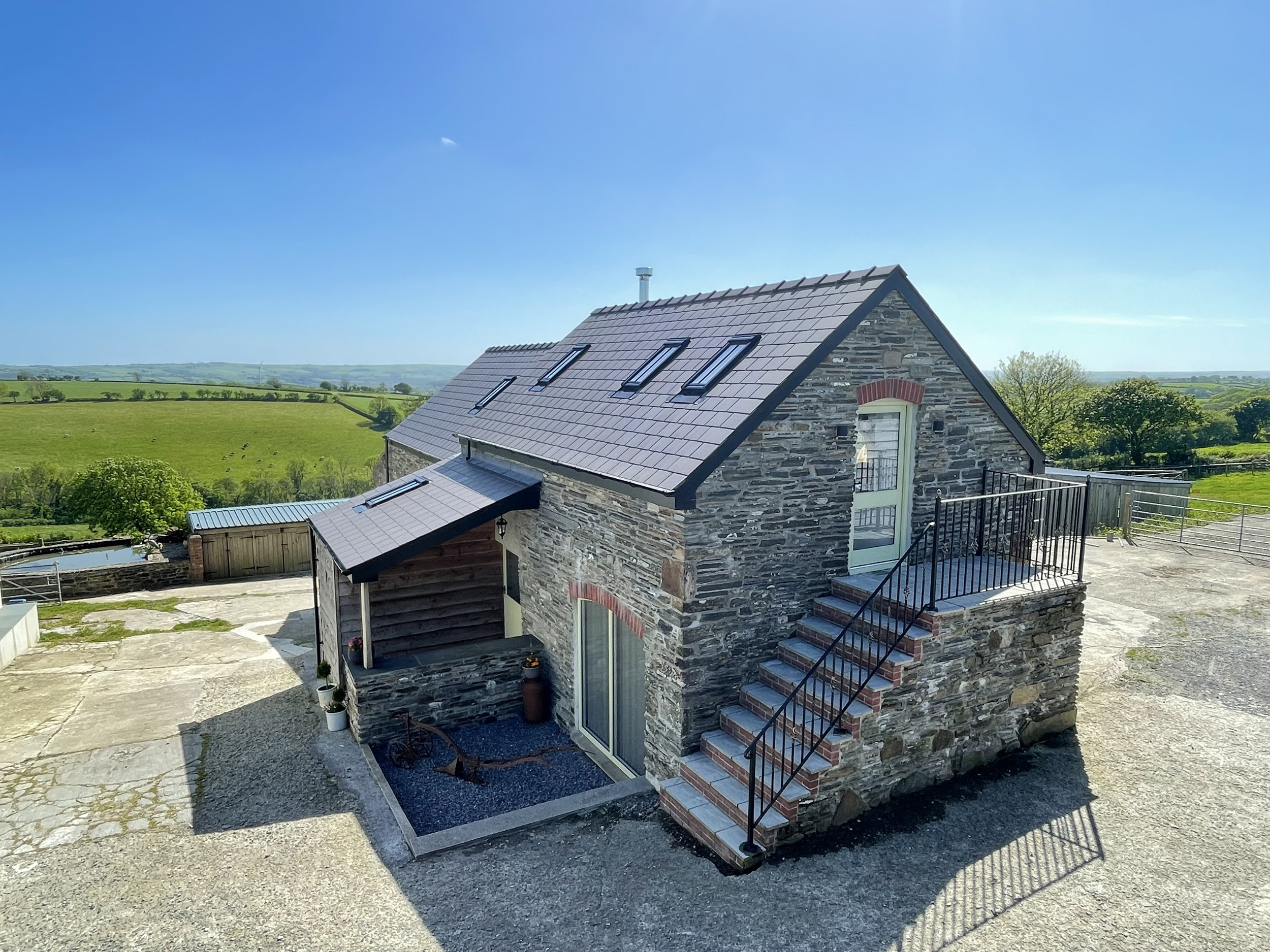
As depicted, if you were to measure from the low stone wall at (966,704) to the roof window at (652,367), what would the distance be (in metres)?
5.07

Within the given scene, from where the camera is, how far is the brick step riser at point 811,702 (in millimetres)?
7445

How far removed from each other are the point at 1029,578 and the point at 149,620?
17.7 m

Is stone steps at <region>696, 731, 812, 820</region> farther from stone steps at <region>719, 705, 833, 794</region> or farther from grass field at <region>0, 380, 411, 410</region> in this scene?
grass field at <region>0, 380, 411, 410</region>

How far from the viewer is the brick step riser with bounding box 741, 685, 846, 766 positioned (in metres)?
7.34

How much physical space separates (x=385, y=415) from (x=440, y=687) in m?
65.8

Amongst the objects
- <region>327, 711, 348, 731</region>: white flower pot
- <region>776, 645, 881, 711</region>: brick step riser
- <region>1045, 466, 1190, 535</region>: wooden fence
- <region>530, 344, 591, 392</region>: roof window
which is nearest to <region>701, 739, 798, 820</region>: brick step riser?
<region>776, 645, 881, 711</region>: brick step riser

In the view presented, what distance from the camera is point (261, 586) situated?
20344 millimetres

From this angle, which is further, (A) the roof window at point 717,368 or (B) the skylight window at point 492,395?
(B) the skylight window at point 492,395

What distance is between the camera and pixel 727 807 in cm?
739

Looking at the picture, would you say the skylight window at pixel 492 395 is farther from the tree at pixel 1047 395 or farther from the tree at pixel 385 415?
the tree at pixel 385 415

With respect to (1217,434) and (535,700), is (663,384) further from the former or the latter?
(1217,434)

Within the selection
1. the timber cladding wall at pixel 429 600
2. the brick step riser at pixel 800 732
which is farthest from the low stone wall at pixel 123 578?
the brick step riser at pixel 800 732

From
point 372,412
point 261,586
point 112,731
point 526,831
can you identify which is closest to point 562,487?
point 526,831

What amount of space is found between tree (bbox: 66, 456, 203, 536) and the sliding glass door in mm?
20160
